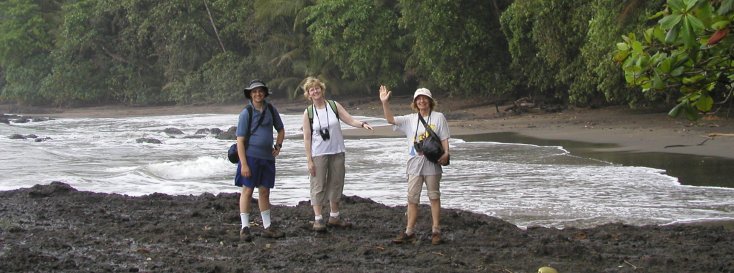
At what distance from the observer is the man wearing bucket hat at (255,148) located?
7.66 meters

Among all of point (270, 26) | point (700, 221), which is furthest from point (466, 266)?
point (270, 26)

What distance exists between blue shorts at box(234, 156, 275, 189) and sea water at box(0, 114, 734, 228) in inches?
97.5

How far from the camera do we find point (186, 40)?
43750mm

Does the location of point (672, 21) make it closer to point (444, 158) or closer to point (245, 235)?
point (444, 158)

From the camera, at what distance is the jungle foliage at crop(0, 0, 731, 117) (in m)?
21.5

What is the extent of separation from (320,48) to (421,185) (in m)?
27.3

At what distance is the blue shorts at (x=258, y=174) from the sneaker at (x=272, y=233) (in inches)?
13.7

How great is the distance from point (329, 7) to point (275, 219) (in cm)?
2465

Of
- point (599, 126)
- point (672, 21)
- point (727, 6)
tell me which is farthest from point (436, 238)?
point (599, 126)

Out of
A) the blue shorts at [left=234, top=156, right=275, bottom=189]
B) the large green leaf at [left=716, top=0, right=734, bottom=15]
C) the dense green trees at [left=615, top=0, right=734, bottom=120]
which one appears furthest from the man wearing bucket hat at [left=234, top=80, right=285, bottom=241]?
the large green leaf at [left=716, top=0, right=734, bottom=15]

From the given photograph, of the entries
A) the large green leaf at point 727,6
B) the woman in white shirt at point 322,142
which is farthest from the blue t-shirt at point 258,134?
the large green leaf at point 727,6

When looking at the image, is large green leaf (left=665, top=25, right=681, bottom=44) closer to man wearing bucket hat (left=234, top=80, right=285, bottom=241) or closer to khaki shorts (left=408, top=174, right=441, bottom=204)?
khaki shorts (left=408, top=174, right=441, bottom=204)

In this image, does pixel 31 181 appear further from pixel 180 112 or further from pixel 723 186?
pixel 180 112

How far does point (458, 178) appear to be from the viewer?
12.7 m
